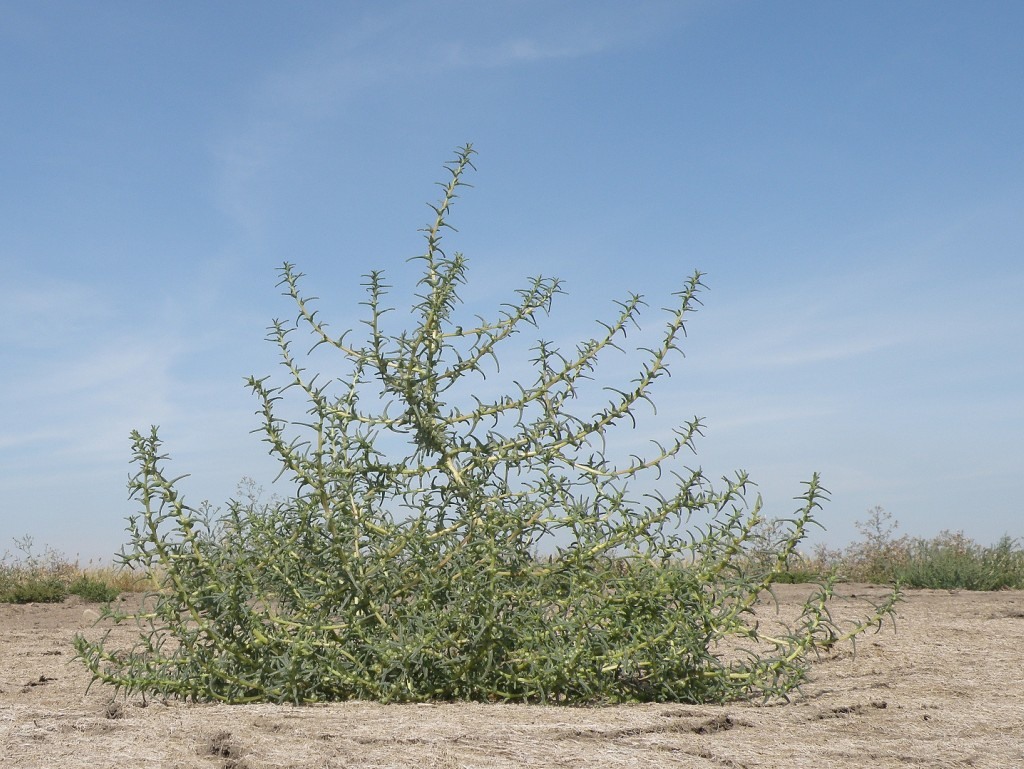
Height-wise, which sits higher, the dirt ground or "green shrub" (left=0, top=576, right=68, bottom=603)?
"green shrub" (left=0, top=576, right=68, bottom=603)

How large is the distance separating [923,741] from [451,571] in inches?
70.8

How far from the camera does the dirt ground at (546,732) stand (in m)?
3.00

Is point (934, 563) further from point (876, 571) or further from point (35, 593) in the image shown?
point (35, 593)

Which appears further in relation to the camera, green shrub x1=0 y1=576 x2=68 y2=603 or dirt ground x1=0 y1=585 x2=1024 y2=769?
green shrub x1=0 y1=576 x2=68 y2=603

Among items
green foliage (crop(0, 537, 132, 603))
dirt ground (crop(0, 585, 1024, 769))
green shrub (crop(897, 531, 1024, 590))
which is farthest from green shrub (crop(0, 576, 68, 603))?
green shrub (crop(897, 531, 1024, 590))

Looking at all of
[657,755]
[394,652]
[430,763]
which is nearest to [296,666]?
[394,652]

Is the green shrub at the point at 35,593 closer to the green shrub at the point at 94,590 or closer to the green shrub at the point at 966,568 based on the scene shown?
the green shrub at the point at 94,590

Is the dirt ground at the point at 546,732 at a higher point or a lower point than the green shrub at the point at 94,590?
lower

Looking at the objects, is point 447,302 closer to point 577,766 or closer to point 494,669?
point 494,669

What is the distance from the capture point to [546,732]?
3279mm

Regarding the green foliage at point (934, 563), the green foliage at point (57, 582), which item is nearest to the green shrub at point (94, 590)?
the green foliage at point (57, 582)

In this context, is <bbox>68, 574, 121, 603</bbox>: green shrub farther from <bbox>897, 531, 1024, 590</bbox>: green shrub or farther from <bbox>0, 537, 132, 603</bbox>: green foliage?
<bbox>897, 531, 1024, 590</bbox>: green shrub

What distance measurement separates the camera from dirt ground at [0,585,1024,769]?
3.00m

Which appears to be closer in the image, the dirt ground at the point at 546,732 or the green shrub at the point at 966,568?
the dirt ground at the point at 546,732
